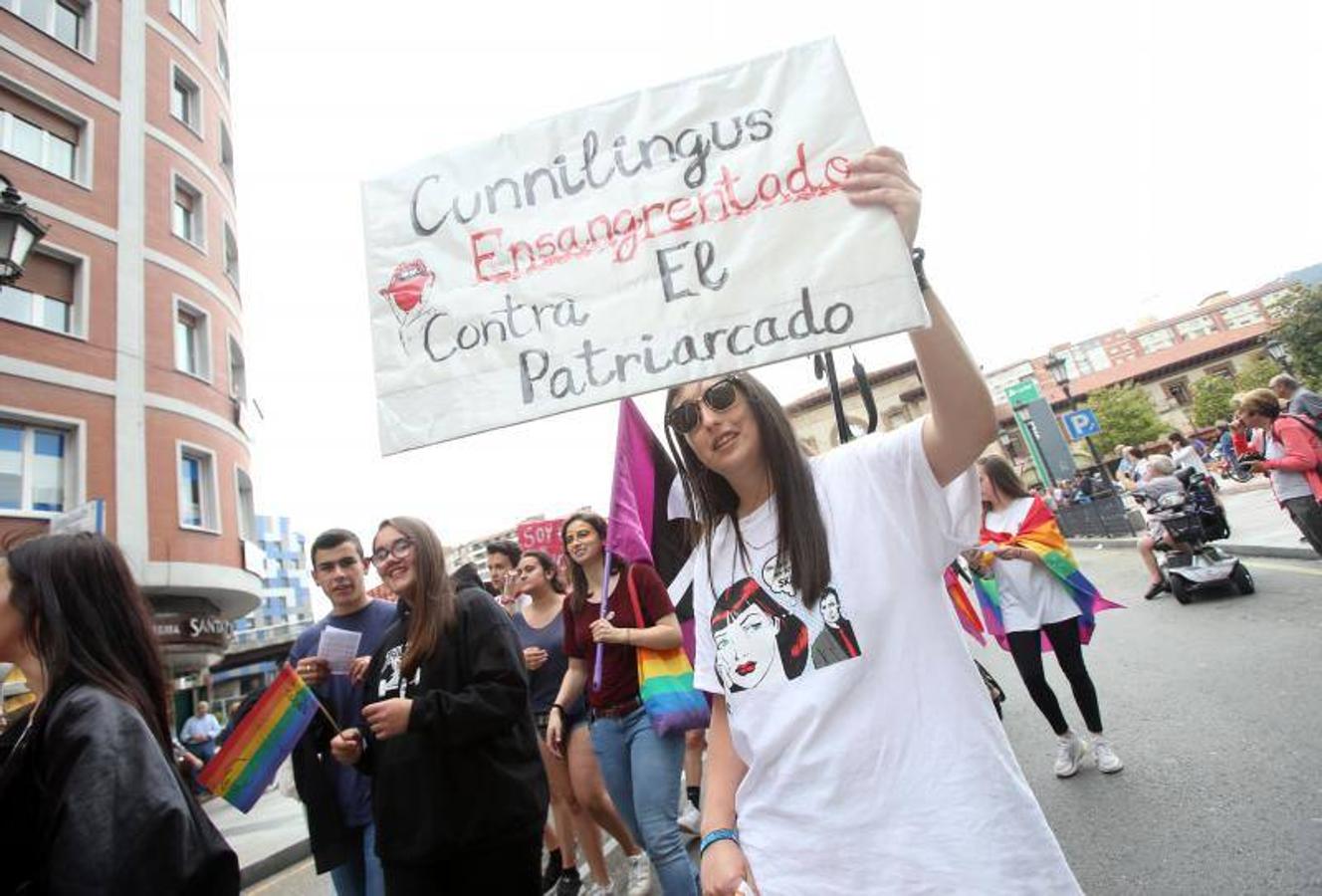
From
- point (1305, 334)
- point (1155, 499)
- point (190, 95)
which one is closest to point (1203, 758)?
point (1155, 499)

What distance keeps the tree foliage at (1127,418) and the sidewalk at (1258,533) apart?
111 ft

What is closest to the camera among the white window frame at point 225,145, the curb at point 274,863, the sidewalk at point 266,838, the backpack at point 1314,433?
the backpack at point 1314,433

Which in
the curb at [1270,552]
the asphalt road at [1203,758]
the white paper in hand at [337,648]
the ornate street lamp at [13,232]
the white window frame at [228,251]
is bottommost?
Answer: the asphalt road at [1203,758]

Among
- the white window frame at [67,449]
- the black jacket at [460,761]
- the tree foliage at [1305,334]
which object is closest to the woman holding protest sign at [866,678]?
the black jacket at [460,761]

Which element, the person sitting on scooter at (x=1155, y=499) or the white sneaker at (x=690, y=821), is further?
the person sitting on scooter at (x=1155, y=499)

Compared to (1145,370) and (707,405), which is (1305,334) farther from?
(707,405)

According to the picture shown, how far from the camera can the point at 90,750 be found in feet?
4.75

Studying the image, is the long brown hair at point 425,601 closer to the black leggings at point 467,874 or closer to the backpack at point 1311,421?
the black leggings at point 467,874

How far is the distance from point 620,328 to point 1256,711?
183 inches

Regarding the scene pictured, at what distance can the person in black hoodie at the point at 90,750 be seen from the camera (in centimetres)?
137

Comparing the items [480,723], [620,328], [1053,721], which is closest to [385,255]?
[620,328]

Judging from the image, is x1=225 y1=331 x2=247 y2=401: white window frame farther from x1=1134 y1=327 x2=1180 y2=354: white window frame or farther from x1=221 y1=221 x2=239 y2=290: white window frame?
x1=1134 y1=327 x2=1180 y2=354: white window frame

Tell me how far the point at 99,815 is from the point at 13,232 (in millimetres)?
5177

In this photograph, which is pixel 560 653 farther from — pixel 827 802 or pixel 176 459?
pixel 176 459
